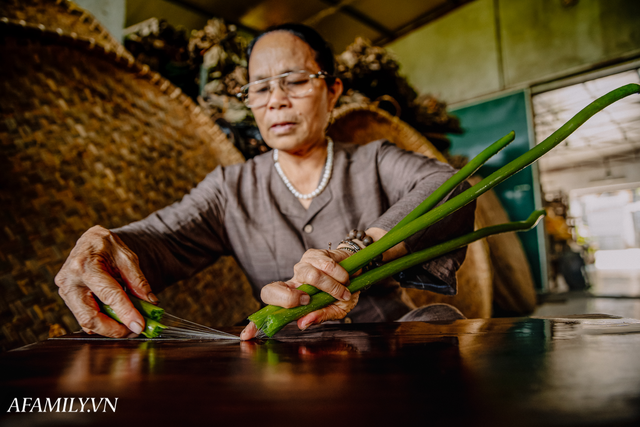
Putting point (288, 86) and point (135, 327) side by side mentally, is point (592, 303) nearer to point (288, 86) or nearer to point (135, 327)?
point (288, 86)

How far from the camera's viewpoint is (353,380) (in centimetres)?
35

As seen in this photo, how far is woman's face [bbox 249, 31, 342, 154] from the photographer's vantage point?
3.54 feet

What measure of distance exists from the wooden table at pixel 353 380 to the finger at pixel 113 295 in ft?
0.26

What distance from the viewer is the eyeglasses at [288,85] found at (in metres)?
1.08

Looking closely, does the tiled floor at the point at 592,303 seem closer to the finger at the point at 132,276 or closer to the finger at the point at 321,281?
the finger at the point at 321,281

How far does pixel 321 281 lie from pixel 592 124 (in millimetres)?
8192

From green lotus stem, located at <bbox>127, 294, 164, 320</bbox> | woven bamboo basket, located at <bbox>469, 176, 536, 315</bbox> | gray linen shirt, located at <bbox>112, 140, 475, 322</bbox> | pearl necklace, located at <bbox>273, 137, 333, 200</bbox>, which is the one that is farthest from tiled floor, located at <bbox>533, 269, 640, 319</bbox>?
green lotus stem, located at <bbox>127, 294, 164, 320</bbox>

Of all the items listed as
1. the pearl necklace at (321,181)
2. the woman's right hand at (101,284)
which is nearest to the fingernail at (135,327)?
the woman's right hand at (101,284)

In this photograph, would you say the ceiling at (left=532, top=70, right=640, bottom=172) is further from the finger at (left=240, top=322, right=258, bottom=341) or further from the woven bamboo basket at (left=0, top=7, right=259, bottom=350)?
the finger at (left=240, top=322, right=258, bottom=341)

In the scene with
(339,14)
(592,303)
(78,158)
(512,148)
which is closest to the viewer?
(78,158)

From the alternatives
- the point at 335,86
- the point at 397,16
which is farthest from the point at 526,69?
the point at 335,86

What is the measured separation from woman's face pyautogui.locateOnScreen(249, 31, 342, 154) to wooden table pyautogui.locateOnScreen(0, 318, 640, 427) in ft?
2.22

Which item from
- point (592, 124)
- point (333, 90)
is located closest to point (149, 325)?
point (333, 90)

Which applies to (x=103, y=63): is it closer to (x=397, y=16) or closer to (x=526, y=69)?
(x=397, y=16)
